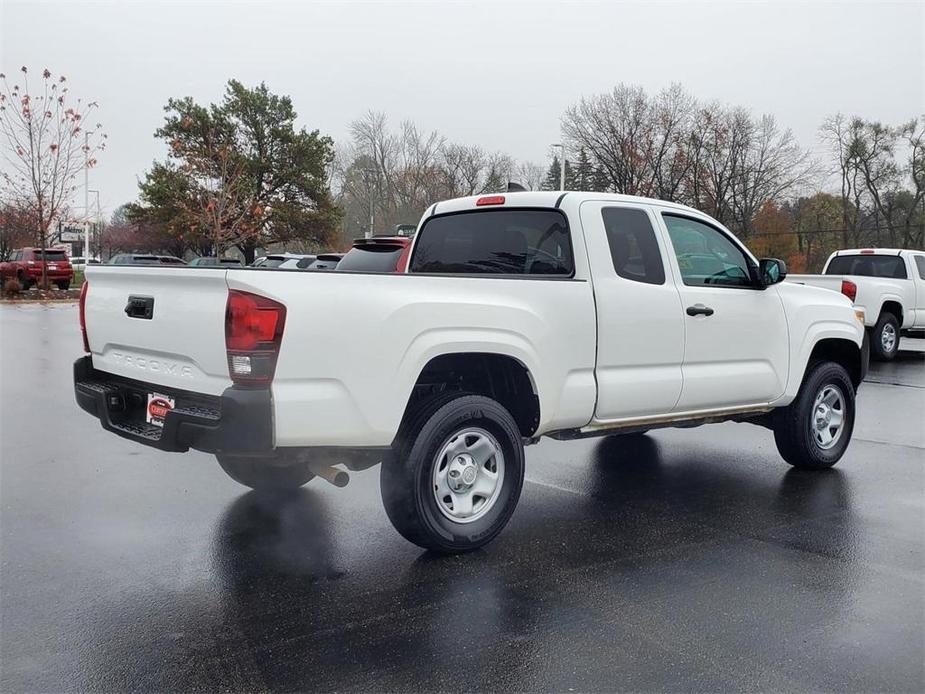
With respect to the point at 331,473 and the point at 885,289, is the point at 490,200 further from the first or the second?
the point at 885,289

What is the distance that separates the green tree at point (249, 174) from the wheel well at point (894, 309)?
33459mm

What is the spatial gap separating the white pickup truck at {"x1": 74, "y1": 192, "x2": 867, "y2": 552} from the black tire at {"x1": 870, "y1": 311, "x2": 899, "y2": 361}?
9321mm

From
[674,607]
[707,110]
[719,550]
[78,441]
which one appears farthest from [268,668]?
[707,110]

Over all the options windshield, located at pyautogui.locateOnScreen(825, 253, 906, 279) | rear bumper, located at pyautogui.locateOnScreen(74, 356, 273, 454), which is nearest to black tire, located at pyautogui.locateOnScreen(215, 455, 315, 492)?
rear bumper, located at pyautogui.locateOnScreen(74, 356, 273, 454)

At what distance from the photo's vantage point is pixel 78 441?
717 cm

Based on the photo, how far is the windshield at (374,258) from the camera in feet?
39.1

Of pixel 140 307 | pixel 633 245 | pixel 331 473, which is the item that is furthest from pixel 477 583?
pixel 633 245

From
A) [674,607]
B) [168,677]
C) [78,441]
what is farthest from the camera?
[78,441]

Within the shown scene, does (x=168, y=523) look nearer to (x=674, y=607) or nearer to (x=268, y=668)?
(x=268, y=668)

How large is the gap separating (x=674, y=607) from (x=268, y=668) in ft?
6.07

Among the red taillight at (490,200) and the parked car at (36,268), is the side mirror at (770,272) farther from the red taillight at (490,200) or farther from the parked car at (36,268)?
the parked car at (36,268)

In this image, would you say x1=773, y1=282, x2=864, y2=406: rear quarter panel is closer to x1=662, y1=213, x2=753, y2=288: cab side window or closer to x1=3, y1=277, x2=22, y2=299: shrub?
x1=662, y1=213, x2=753, y2=288: cab side window

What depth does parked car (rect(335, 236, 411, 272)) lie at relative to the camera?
11.9m

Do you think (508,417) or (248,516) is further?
(248,516)
